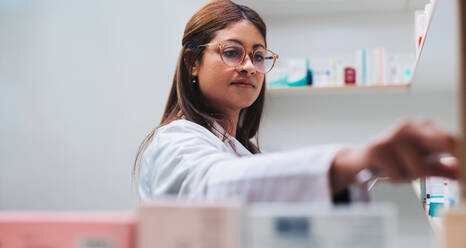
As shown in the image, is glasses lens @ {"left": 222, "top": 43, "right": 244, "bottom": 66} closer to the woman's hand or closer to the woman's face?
the woman's face

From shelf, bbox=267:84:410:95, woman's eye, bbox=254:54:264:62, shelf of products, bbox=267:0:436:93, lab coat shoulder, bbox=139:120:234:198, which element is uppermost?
woman's eye, bbox=254:54:264:62

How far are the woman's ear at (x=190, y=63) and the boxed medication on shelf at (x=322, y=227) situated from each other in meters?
0.89

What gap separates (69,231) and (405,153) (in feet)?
1.04

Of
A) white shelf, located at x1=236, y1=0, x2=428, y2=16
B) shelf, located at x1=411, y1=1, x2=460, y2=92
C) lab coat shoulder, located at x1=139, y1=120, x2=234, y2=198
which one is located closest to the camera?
lab coat shoulder, located at x1=139, y1=120, x2=234, y2=198

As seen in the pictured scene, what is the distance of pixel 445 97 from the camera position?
10.3 ft

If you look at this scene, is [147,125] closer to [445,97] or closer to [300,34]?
[300,34]

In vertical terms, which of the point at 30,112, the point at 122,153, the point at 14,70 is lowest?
the point at 122,153

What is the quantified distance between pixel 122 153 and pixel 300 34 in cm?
153

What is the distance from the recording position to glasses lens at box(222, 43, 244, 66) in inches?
45.4

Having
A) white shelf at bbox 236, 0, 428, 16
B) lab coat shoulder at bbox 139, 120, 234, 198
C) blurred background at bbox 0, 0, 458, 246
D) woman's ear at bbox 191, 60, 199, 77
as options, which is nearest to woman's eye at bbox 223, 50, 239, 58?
woman's ear at bbox 191, 60, 199, 77

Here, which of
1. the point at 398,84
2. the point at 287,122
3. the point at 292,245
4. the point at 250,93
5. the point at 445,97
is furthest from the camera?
the point at 287,122

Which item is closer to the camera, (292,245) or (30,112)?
(292,245)

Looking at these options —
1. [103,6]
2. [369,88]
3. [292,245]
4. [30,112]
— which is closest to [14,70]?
[30,112]

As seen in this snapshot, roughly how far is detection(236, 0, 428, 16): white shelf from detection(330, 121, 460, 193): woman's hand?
2778 millimetres
